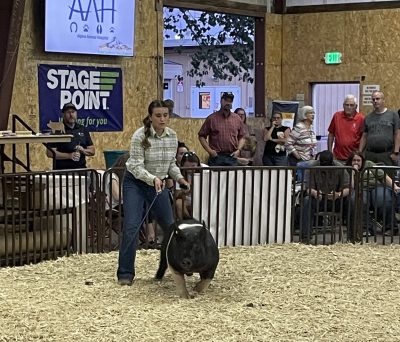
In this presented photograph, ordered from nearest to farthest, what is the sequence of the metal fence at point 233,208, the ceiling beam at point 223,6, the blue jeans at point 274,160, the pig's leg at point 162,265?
the pig's leg at point 162,265
the metal fence at point 233,208
the blue jeans at point 274,160
the ceiling beam at point 223,6

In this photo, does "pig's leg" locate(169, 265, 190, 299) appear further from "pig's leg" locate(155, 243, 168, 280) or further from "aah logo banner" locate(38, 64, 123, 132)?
"aah logo banner" locate(38, 64, 123, 132)

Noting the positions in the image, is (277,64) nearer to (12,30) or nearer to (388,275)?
(12,30)

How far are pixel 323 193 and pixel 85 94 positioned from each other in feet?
16.5

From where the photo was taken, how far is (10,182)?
29.6 ft

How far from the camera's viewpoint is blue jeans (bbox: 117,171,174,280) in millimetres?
7789

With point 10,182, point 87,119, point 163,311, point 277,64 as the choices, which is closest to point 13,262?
point 10,182

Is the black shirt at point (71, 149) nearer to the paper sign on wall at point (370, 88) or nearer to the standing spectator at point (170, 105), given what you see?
the standing spectator at point (170, 105)

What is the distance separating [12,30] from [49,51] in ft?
6.45

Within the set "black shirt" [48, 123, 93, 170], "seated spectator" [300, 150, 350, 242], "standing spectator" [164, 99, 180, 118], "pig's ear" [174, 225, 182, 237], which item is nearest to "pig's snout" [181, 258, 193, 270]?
"pig's ear" [174, 225, 182, 237]

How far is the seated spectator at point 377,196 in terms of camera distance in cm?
1043

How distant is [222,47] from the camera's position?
709 inches

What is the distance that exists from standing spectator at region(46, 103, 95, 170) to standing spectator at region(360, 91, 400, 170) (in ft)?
13.1

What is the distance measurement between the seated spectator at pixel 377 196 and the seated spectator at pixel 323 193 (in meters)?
0.14

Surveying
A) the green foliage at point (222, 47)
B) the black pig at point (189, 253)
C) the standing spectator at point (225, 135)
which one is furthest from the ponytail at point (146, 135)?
the green foliage at point (222, 47)
